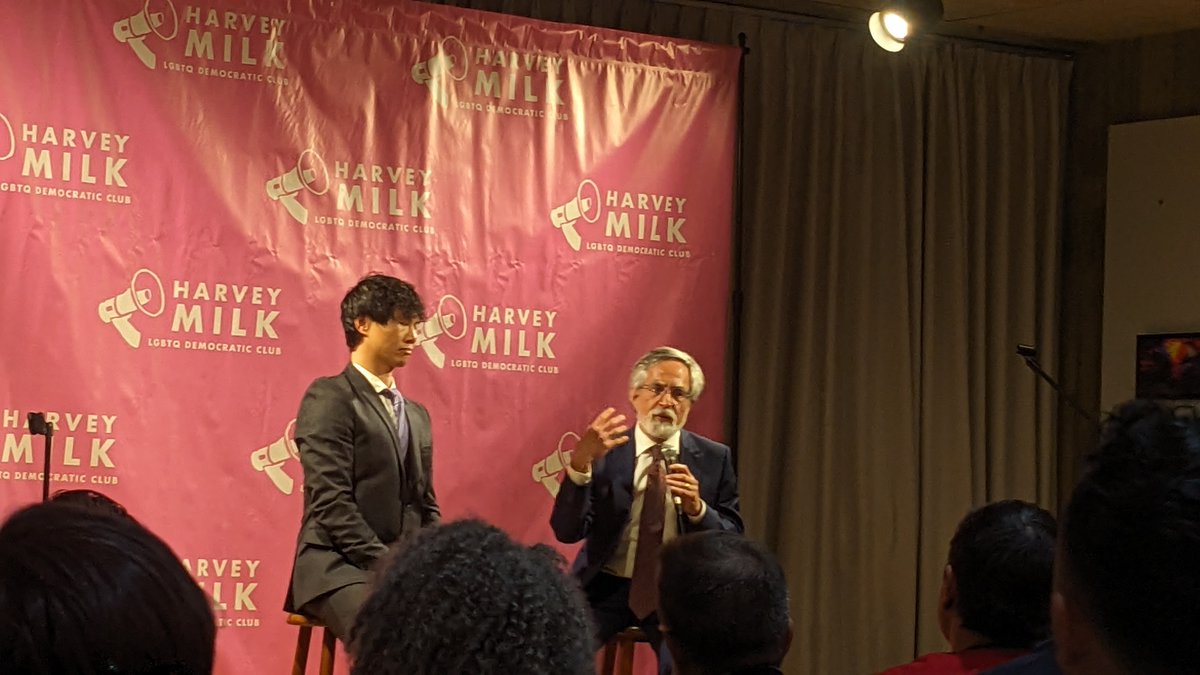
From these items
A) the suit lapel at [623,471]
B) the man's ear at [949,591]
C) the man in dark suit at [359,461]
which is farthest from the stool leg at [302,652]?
the man's ear at [949,591]

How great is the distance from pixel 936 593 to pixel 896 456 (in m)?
0.58

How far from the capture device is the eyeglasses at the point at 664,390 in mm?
4375

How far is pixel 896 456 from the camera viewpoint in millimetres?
5645

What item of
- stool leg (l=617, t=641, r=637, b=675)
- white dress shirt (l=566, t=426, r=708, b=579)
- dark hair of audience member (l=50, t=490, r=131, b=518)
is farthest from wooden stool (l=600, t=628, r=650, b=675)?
dark hair of audience member (l=50, t=490, r=131, b=518)

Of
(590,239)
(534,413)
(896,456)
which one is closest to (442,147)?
(590,239)

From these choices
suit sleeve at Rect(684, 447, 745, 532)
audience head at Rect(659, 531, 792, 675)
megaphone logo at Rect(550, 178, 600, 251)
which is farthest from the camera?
megaphone logo at Rect(550, 178, 600, 251)

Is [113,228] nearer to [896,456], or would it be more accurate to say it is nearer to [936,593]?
[896,456]

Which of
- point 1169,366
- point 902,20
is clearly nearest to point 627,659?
point 902,20

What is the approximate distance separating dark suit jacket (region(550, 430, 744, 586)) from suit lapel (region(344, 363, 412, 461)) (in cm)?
54

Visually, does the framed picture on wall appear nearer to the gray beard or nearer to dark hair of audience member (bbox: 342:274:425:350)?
the gray beard

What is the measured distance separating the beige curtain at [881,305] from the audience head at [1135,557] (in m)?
4.42

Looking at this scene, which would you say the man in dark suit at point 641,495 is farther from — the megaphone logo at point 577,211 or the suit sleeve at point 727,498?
the megaphone logo at point 577,211

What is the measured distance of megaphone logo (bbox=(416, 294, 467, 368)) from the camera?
4.68 metres

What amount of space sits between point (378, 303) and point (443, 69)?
1.11 m
